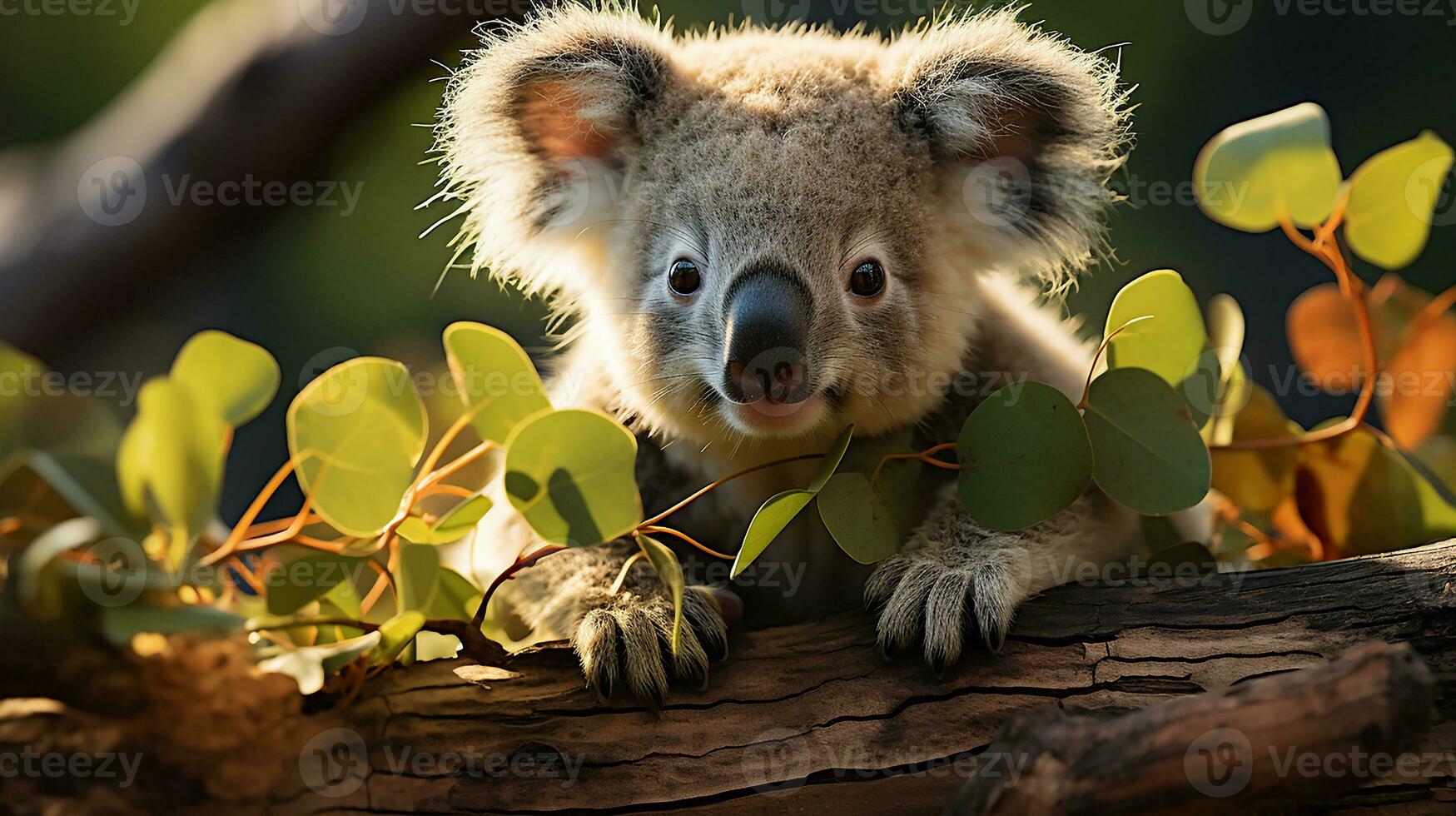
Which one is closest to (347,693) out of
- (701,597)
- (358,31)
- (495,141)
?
(701,597)

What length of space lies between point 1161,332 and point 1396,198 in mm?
541

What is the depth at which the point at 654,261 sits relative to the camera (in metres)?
1.88

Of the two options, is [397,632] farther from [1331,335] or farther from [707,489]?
[1331,335]

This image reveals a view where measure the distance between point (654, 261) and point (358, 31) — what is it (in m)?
2.03

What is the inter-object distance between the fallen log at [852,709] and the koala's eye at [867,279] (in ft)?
1.76

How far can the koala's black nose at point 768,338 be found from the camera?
5.16ft
